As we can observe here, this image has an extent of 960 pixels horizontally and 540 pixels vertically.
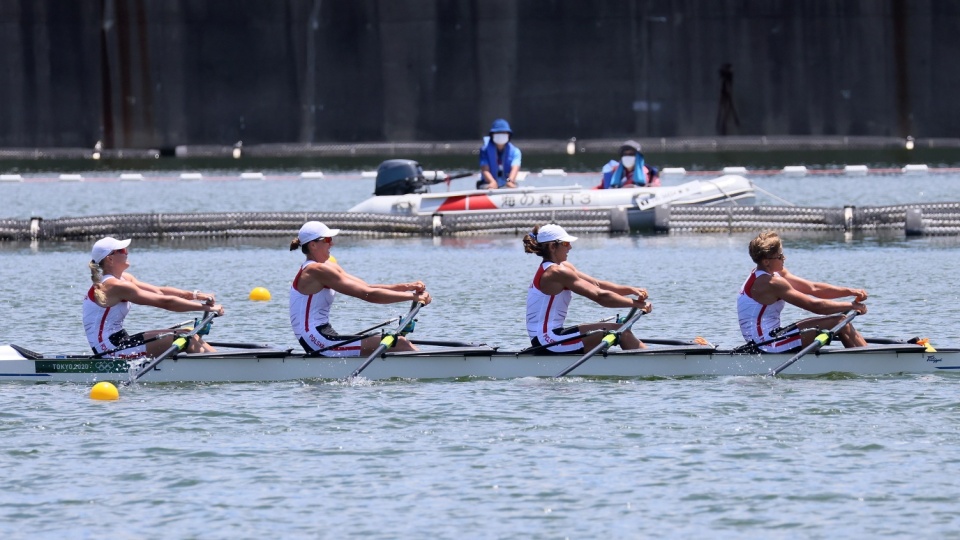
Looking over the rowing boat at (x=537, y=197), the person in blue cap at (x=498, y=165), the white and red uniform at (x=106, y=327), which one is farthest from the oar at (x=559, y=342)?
the person in blue cap at (x=498, y=165)

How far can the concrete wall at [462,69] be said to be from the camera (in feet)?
139

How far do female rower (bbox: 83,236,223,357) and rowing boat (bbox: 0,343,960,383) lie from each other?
0.16 meters

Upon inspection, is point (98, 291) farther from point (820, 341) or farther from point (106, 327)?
point (820, 341)

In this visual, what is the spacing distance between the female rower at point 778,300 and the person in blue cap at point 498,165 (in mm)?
14486

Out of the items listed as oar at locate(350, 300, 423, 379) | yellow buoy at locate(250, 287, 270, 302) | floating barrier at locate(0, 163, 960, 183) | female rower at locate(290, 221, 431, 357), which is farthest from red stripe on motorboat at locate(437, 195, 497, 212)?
oar at locate(350, 300, 423, 379)

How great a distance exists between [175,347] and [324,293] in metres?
1.37

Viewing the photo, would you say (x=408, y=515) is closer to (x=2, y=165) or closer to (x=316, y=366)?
(x=316, y=366)

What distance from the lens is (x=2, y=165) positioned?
43875mm

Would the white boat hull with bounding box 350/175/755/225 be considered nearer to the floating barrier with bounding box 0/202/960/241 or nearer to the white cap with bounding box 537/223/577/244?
the floating barrier with bounding box 0/202/960/241

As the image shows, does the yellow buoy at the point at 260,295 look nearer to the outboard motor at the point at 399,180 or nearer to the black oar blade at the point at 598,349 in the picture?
the black oar blade at the point at 598,349

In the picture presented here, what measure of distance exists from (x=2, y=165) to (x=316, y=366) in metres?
32.4

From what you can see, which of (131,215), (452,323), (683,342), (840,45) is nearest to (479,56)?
(840,45)

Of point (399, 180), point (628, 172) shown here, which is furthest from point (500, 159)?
point (628, 172)

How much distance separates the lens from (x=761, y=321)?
44.9 ft
